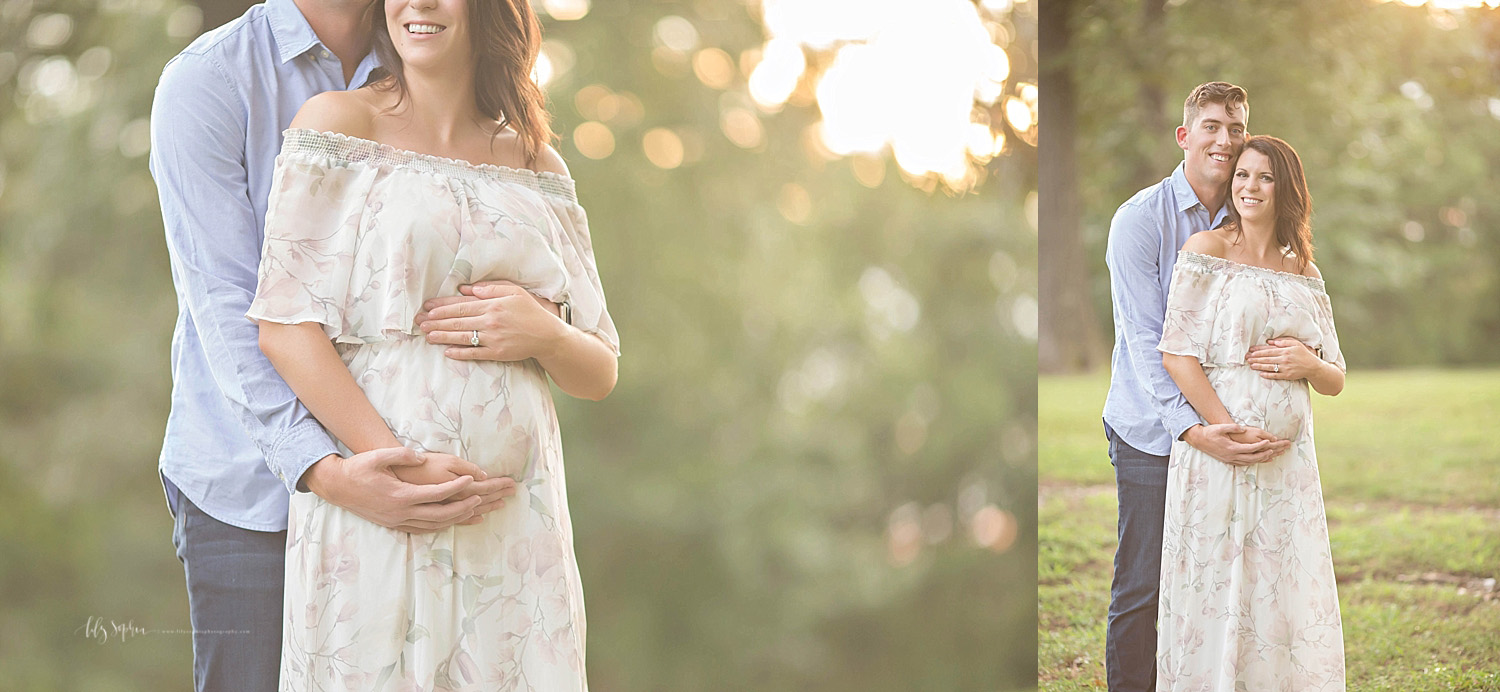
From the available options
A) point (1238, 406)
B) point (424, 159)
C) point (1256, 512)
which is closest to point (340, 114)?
point (424, 159)

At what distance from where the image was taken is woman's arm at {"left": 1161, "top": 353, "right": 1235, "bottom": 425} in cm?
232

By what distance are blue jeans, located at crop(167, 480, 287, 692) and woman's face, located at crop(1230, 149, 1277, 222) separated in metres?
1.99

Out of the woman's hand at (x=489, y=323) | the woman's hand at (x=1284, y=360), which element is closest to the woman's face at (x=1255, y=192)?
the woman's hand at (x=1284, y=360)

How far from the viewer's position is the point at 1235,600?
231 centimetres

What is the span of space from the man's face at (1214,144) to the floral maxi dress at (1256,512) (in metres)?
0.19

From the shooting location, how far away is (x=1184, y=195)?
240 centimetres

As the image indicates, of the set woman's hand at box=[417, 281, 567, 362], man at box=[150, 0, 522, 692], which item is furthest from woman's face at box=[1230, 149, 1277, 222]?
man at box=[150, 0, 522, 692]

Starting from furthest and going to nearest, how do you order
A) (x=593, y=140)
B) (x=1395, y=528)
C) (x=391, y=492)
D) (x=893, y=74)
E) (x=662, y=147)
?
(x=893, y=74) < (x=662, y=147) < (x=593, y=140) < (x=1395, y=528) < (x=391, y=492)

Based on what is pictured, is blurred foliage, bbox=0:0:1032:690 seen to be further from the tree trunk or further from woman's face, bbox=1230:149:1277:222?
woman's face, bbox=1230:149:1277:222

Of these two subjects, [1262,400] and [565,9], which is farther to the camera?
[565,9]

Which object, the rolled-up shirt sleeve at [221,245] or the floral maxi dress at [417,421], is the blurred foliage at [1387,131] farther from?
the rolled-up shirt sleeve at [221,245]

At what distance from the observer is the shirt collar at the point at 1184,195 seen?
235cm

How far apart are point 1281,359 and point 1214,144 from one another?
493 mm

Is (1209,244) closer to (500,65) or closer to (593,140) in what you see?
(500,65)
